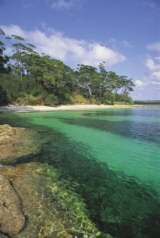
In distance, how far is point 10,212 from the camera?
2617mm

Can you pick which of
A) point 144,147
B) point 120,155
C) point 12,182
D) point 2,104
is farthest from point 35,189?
point 2,104

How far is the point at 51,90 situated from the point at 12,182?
3880cm

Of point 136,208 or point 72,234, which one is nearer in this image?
point 72,234

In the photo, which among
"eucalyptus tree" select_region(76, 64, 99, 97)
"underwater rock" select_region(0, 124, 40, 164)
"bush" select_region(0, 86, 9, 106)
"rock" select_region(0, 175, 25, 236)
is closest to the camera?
"rock" select_region(0, 175, 25, 236)

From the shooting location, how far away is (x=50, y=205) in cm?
308

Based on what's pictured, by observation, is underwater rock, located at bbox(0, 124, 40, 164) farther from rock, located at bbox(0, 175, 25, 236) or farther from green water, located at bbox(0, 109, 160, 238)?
rock, located at bbox(0, 175, 25, 236)

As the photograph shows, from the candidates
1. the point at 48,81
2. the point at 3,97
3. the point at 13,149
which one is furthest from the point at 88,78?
the point at 13,149

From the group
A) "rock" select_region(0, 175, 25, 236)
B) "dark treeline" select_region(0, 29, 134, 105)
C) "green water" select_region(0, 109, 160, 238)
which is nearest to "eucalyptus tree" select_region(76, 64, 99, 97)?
"dark treeline" select_region(0, 29, 134, 105)

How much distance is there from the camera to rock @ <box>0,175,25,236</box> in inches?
93.2

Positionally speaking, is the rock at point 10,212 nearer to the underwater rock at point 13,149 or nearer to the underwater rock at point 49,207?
the underwater rock at point 49,207

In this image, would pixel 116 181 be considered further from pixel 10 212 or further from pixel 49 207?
pixel 10 212

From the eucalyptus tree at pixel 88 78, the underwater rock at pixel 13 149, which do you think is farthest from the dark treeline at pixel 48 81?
the underwater rock at pixel 13 149

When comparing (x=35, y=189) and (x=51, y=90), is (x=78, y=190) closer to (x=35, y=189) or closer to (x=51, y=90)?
(x=35, y=189)

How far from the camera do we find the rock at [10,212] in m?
2.37
